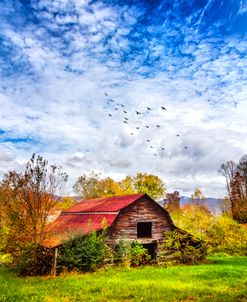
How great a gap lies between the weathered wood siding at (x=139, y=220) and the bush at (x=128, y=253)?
572 mm

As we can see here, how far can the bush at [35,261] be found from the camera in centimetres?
2505

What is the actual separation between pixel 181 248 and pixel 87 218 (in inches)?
402

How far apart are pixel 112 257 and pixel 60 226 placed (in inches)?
331

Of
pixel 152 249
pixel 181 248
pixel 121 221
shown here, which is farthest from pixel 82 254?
pixel 181 248

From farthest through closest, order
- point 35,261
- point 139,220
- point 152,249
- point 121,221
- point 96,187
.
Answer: point 96,187, point 152,249, point 139,220, point 121,221, point 35,261

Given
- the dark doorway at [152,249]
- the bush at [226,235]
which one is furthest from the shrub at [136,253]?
the bush at [226,235]

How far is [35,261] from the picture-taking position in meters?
25.2

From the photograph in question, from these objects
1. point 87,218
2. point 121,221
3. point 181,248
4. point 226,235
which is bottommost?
point 181,248

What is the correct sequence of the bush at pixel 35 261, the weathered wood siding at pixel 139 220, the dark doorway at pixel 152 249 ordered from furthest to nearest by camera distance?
the dark doorway at pixel 152 249, the weathered wood siding at pixel 139 220, the bush at pixel 35 261

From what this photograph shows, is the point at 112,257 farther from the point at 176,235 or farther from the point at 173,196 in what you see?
the point at 173,196

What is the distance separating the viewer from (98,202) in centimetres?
3781

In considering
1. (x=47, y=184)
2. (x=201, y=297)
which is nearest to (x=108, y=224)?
(x=47, y=184)

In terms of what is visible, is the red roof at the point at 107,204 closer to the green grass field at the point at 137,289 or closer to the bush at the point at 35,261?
the bush at the point at 35,261

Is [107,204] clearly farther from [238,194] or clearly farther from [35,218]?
[238,194]
